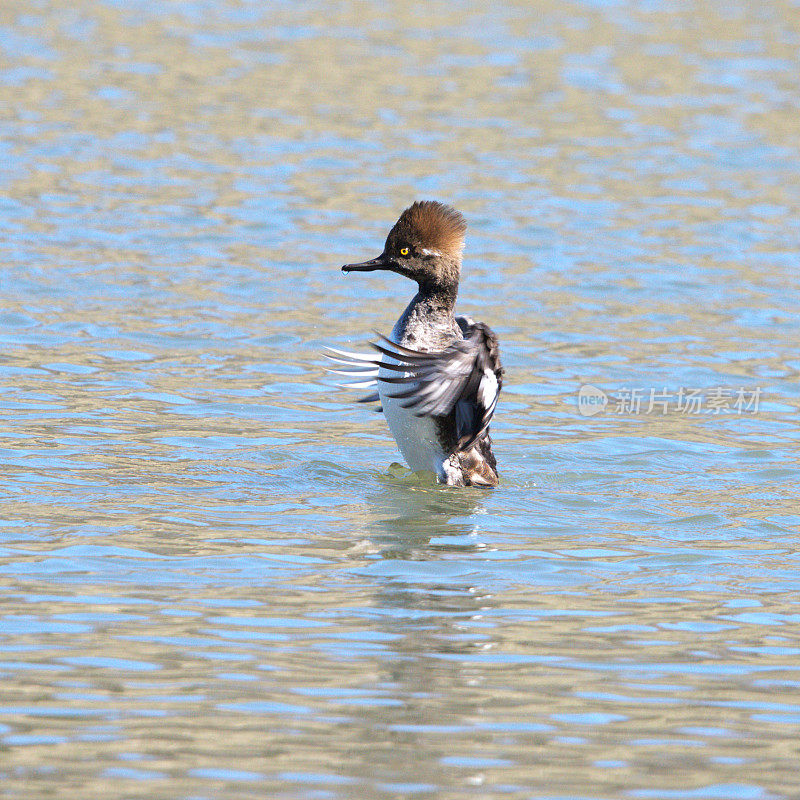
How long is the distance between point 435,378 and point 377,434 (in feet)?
6.39

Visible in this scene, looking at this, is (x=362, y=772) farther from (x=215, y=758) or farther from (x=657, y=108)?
(x=657, y=108)

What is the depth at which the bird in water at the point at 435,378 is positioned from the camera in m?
7.88

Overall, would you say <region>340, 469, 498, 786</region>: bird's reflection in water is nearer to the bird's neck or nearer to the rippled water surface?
the rippled water surface

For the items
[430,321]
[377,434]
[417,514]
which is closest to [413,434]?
[417,514]

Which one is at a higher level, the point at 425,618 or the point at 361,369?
the point at 361,369

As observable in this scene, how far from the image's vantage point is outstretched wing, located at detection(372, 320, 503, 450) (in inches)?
303

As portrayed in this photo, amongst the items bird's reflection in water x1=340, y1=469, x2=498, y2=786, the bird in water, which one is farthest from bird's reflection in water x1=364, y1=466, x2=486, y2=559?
the bird in water

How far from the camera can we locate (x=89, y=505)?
24.6 ft

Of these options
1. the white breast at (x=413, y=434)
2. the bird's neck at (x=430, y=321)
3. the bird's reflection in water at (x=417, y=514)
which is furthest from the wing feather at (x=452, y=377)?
the bird's reflection in water at (x=417, y=514)

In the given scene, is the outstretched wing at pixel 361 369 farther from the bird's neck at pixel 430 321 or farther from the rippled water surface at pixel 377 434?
the rippled water surface at pixel 377 434

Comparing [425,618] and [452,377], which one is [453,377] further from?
[425,618]

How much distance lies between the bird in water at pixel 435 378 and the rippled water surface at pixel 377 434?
0.23 meters

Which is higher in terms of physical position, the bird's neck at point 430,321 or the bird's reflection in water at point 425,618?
the bird's neck at point 430,321

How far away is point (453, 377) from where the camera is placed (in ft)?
25.5
